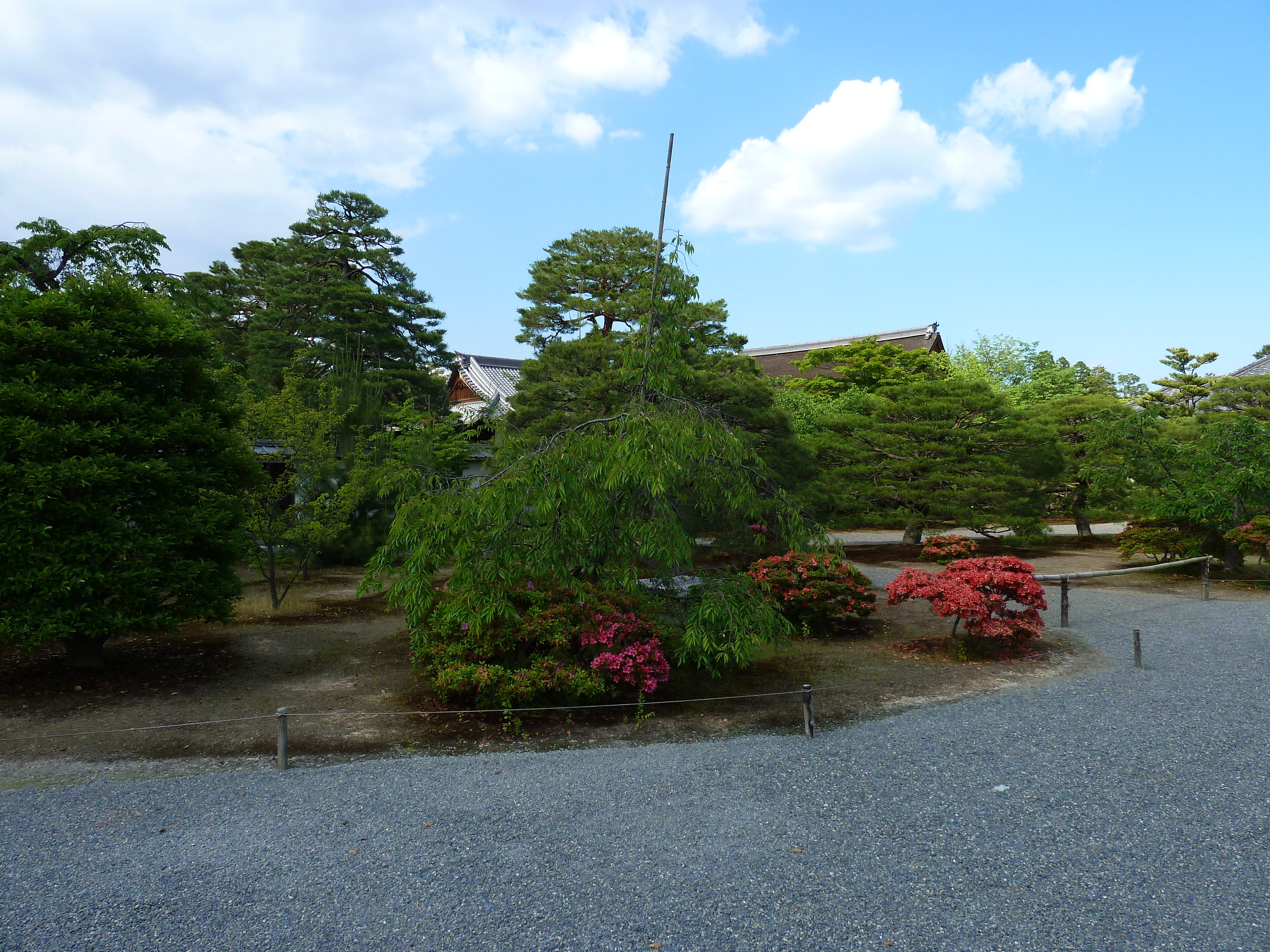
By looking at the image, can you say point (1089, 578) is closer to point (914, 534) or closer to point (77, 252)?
point (914, 534)

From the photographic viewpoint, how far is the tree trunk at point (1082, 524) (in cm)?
1599

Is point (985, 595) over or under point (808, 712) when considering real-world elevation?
over

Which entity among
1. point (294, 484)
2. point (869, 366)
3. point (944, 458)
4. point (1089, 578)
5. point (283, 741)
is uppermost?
point (869, 366)

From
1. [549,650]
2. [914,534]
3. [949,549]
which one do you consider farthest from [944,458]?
[549,650]

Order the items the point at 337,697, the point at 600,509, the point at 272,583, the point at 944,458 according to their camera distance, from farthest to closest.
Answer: the point at 944,458, the point at 272,583, the point at 337,697, the point at 600,509

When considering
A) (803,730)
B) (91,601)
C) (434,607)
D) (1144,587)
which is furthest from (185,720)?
(1144,587)

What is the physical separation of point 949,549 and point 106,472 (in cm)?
1108

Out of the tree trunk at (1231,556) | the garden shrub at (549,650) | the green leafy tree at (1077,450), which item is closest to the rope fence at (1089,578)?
the tree trunk at (1231,556)

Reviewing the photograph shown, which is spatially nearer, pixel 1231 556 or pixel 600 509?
pixel 600 509

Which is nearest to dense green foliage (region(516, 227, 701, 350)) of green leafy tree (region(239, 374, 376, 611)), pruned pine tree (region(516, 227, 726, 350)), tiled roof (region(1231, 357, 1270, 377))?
pruned pine tree (region(516, 227, 726, 350))

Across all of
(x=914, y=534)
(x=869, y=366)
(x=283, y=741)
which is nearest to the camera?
(x=283, y=741)

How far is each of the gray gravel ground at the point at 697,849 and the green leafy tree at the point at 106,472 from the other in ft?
7.11

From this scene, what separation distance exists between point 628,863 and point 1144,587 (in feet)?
35.5

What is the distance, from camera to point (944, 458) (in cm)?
1406
